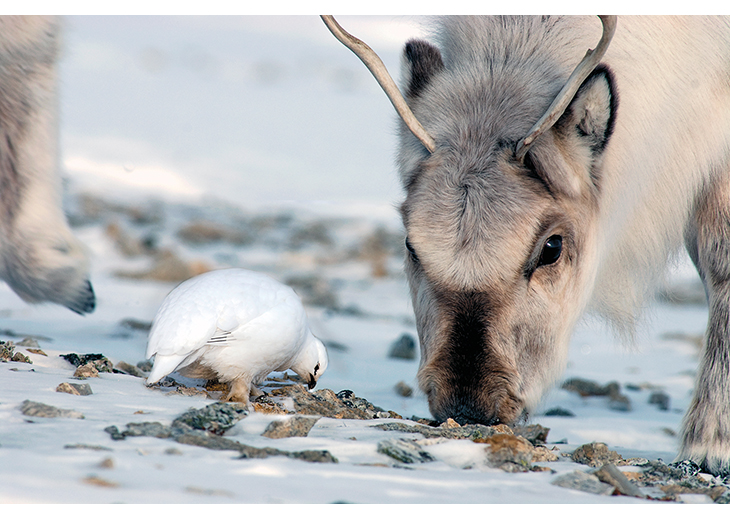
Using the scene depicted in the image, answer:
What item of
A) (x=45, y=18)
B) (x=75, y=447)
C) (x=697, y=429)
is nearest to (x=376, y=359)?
(x=697, y=429)

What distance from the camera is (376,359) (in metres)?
5.34

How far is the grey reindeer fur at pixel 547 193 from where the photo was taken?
9.95ft

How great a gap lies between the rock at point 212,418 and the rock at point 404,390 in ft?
6.01

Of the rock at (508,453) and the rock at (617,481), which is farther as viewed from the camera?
the rock at (508,453)

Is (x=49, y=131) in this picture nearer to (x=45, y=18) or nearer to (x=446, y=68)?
(x=45, y=18)

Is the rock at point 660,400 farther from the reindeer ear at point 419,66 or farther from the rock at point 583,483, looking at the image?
the rock at point 583,483

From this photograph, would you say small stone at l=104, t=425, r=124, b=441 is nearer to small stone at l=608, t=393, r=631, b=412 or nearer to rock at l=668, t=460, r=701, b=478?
rock at l=668, t=460, r=701, b=478

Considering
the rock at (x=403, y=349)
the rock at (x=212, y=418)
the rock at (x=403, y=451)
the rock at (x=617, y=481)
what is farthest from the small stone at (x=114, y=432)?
the rock at (x=403, y=349)

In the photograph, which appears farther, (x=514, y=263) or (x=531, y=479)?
(x=514, y=263)

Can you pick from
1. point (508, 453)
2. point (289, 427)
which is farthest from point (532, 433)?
point (289, 427)

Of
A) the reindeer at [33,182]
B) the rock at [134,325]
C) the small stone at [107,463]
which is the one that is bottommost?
the small stone at [107,463]

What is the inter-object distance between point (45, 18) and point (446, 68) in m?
2.33

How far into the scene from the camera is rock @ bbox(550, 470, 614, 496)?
233 cm

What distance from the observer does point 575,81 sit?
3.01 metres
